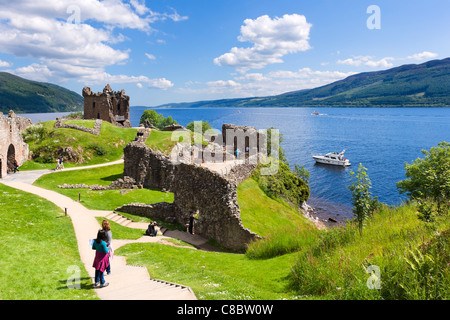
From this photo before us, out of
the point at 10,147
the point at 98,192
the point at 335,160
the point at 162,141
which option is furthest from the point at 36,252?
the point at 335,160

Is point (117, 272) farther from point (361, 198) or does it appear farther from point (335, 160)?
point (335, 160)

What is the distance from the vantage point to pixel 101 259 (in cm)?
1119

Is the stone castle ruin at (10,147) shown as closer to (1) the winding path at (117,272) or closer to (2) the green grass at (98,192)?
(2) the green grass at (98,192)

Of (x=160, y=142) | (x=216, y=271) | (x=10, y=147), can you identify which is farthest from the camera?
(x=160, y=142)

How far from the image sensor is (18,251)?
13.8 metres

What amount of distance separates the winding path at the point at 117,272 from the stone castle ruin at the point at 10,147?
10.4 metres

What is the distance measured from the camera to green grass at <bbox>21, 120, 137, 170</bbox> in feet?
148

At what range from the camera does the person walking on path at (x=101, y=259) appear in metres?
11.1

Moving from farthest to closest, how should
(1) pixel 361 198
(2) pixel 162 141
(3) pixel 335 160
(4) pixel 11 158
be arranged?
(3) pixel 335 160, (2) pixel 162 141, (4) pixel 11 158, (1) pixel 361 198

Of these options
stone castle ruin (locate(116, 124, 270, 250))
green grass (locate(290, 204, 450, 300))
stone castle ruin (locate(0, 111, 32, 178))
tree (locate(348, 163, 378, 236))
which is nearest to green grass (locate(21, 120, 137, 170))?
stone castle ruin (locate(0, 111, 32, 178))

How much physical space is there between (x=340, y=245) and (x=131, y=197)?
81.2 ft

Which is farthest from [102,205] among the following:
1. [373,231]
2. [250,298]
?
[373,231]

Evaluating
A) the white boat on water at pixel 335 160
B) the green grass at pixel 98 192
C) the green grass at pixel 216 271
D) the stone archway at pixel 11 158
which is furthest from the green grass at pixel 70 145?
the white boat on water at pixel 335 160

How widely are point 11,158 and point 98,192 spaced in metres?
17.7
